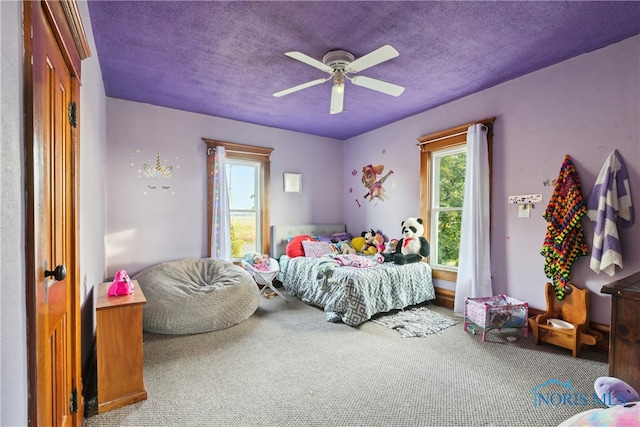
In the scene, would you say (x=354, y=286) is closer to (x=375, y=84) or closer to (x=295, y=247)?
(x=295, y=247)

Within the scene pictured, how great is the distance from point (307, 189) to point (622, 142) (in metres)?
3.82

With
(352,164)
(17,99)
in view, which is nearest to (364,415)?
(17,99)

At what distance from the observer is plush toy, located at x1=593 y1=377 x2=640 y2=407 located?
3.54ft

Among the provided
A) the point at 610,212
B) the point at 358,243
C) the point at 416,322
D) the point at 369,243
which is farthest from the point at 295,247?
the point at 610,212

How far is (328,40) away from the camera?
2420 mm

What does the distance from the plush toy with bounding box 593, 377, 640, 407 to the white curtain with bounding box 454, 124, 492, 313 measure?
2408 millimetres

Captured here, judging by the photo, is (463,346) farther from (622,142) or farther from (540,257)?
(622,142)

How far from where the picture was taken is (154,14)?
215 cm

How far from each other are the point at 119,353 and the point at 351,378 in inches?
59.8

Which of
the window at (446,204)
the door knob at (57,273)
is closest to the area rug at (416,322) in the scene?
the window at (446,204)

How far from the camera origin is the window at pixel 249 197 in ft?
15.3

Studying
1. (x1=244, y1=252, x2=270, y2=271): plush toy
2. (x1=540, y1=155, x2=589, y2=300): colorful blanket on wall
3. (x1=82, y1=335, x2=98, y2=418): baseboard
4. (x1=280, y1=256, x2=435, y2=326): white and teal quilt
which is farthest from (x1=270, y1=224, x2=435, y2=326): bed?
(x1=82, y1=335, x2=98, y2=418): baseboard

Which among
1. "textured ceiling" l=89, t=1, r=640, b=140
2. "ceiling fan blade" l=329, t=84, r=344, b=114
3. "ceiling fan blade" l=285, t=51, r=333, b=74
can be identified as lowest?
"ceiling fan blade" l=329, t=84, r=344, b=114

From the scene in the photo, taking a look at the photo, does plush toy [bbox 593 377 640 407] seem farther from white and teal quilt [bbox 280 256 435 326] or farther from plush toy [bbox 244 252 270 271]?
plush toy [bbox 244 252 270 271]
